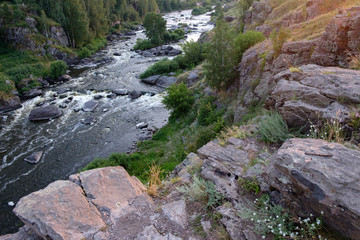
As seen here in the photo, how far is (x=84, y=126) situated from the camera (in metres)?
26.2

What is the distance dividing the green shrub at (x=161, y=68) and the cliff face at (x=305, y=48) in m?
19.0

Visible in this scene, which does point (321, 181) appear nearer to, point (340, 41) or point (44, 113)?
point (340, 41)

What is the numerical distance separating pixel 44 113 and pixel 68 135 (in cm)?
614

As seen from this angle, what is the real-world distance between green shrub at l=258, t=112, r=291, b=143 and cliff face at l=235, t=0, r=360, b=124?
256cm

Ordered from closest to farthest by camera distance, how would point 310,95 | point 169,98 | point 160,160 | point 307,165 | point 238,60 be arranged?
Answer: point 307,165 < point 310,95 < point 160,160 < point 238,60 < point 169,98

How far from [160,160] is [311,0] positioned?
1951 centimetres

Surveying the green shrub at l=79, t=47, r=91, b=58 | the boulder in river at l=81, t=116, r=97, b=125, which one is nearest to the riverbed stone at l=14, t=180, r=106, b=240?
the boulder in river at l=81, t=116, r=97, b=125

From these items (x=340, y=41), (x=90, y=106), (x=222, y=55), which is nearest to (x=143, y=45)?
(x=90, y=106)

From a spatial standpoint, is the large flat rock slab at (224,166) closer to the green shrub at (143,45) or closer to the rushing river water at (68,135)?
the rushing river water at (68,135)

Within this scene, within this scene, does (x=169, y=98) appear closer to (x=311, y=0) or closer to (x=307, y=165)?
(x=311, y=0)

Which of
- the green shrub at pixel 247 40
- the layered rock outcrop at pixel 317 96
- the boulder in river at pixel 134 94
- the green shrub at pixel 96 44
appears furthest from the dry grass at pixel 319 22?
the green shrub at pixel 96 44

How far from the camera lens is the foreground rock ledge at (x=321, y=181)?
405 cm

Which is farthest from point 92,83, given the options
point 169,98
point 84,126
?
point 169,98

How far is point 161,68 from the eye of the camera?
40438 millimetres
